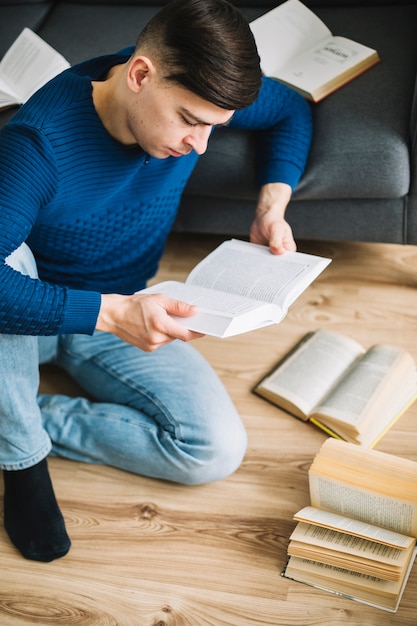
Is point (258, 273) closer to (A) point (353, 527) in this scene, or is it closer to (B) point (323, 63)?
(A) point (353, 527)

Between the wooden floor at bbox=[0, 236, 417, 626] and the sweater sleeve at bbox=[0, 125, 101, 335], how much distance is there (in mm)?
404

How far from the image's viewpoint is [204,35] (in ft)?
3.41

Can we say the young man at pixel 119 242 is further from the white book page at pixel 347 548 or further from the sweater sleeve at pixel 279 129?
the white book page at pixel 347 548

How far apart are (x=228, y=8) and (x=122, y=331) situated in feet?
1.73

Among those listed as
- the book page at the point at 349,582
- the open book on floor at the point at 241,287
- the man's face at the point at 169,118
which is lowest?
the book page at the point at 349,582

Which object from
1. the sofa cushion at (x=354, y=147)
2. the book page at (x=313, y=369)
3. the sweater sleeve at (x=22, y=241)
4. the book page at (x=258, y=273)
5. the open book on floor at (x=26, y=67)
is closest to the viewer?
the sweater sleeve at (x=22, y=241)

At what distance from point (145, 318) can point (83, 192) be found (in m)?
0.26

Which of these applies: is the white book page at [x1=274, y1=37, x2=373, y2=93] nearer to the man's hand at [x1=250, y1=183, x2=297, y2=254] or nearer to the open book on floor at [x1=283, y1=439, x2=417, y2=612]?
the man's hand at [x1=250, y1=183, x2=297, y2=254]

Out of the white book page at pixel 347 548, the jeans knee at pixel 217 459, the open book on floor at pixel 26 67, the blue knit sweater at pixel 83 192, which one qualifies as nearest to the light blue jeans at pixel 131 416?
the jeans knee at pixel 217 459

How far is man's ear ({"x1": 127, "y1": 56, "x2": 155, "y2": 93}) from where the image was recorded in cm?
110

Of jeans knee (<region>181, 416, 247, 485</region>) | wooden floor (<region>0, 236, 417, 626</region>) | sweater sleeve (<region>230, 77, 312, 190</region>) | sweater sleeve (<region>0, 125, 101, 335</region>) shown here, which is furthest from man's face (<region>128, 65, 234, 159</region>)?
wooden floor (<region>0, 236, 417, 626</region>)

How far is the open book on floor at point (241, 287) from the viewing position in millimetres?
1198

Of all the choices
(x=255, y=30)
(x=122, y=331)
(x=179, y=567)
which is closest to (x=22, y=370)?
(x=122, y=331)

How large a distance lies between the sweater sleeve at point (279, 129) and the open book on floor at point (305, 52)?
12 centimetres
